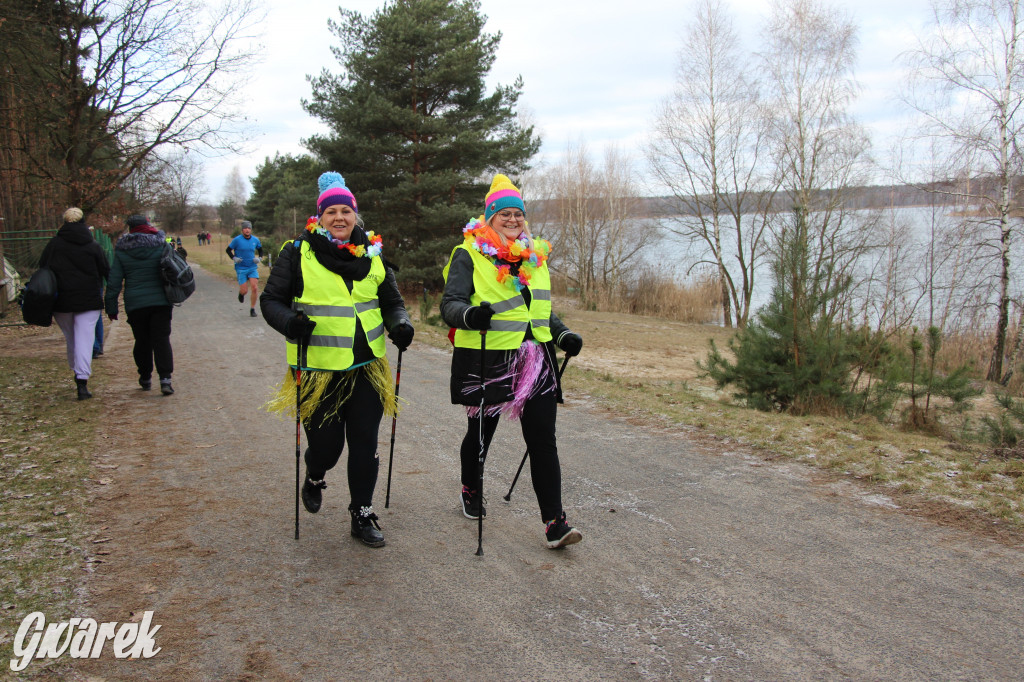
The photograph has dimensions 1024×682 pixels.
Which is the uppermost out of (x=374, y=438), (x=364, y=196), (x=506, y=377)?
(x=364, y=196)

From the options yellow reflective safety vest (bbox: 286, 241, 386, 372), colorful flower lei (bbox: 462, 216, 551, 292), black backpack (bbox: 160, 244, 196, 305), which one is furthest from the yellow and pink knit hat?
black backpack (bbox: 160, 244, 196, 305)

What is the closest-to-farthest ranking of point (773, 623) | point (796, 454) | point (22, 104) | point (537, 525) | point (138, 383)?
point (773, 623)
point (537, 525)
point (796, 454)
point (138, 383)
point (22, 104)

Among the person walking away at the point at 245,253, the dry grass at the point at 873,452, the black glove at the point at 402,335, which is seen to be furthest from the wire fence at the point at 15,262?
the black glove at the point at 402,335

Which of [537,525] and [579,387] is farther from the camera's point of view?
[579,387]

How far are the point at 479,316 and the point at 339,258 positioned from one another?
89cm

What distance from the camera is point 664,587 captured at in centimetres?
362

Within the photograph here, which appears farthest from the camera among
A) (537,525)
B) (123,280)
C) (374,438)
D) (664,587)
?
(123,280)

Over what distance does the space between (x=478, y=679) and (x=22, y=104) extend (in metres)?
18.4

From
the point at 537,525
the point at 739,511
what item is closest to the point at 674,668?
the point at 537,525

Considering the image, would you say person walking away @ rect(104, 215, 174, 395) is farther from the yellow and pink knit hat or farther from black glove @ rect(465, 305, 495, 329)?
black glove @ rect(465, 305, 495, 329)

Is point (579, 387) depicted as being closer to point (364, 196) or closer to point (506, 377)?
point (506, 377)

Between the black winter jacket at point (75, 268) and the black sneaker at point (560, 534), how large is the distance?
6329mm

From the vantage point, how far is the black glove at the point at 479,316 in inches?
152

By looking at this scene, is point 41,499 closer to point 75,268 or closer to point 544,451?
point 544,451
